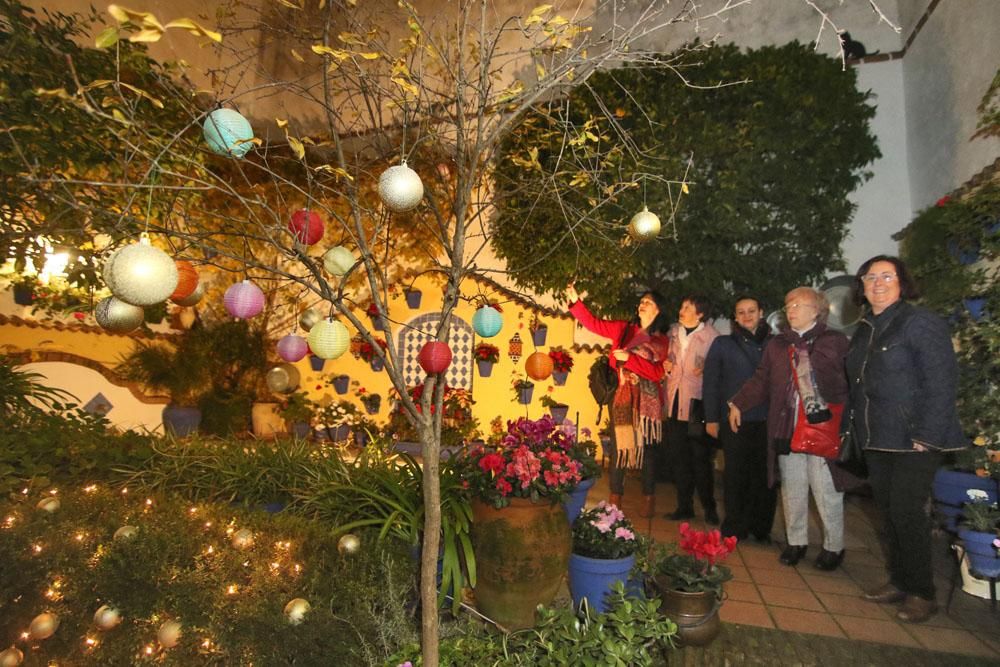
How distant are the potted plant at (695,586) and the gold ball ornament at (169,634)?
85.1 inches

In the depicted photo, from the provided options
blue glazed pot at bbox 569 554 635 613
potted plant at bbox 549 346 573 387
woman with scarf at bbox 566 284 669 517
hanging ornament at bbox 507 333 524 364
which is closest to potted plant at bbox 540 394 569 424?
potted plant at bbox 549 346 573 387

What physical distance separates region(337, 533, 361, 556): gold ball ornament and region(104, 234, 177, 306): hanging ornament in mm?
1530

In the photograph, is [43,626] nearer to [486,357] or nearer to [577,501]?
[577,501]

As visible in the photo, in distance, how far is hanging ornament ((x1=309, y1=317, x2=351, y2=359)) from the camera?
2.18 meters

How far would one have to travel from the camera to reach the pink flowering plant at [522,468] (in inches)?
115

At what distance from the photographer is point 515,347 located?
24.7ft

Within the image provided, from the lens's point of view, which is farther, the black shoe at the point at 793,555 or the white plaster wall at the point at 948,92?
the white plaster wall at the point at 948,92

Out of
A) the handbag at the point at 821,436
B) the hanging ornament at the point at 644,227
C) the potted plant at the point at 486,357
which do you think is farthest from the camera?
the potted plant at the point at 486,357

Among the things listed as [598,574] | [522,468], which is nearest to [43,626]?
[522,468]

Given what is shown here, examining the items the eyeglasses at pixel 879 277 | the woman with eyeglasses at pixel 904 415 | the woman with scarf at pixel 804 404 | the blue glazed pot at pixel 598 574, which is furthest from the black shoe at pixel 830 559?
the eyeglasses at pixel 879 277

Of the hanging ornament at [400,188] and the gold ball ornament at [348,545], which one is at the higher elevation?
the hanging ornament at [400,188]

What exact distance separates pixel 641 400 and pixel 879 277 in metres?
2.09

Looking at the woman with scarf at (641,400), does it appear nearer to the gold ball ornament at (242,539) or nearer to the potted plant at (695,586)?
the potted plant at (695,586)

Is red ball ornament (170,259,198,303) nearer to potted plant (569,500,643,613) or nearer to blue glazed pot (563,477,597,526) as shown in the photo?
potted plant (569,500,643,613)
